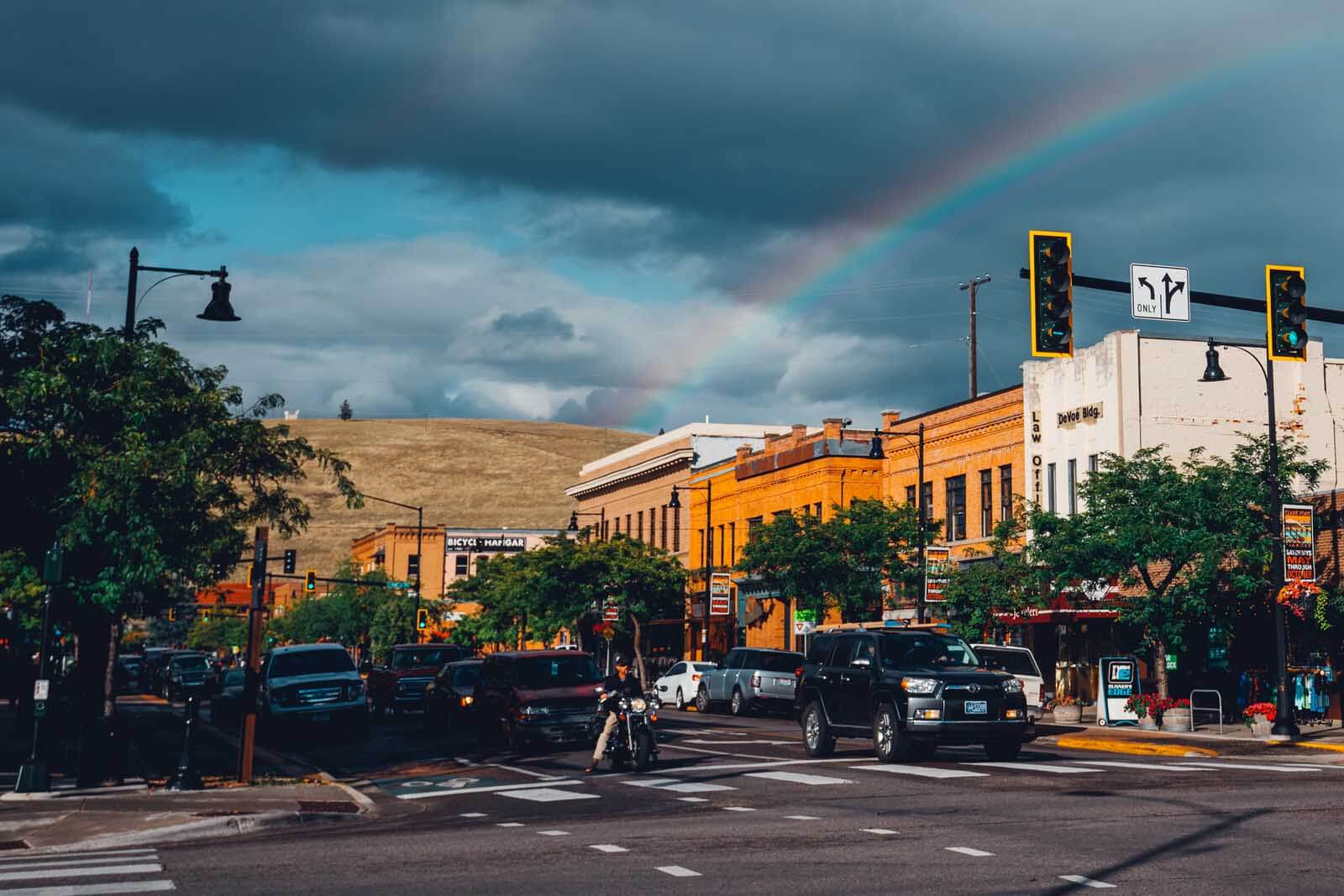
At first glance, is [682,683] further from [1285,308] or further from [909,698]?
[1285,308]

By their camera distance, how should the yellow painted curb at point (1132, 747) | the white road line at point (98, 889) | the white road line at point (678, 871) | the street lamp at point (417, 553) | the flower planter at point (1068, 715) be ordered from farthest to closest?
the street lamp at point (417, 553), the flower planter at point (1068, 715), the yellow painted curb at point (1132, 747), the white road line at point (678, 871), the white road line at point (98, 889)

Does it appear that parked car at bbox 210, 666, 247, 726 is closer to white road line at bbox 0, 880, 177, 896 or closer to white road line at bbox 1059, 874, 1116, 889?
white road line at bbox 0, 880, 177, 896

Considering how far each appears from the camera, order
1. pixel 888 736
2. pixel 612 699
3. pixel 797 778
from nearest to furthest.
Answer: pixel 797 778, pixel 888 736, pixel 612 699

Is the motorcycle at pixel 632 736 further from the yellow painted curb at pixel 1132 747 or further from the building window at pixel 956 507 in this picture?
the building window at pixel 956 507

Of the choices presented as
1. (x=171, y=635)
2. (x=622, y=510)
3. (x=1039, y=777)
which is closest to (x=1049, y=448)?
(x=1039, y=777)

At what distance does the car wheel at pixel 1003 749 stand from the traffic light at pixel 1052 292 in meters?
5.98

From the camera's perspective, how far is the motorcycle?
2186 centimetres

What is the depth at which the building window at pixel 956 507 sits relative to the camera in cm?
5309

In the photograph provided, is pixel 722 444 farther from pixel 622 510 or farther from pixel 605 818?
pixel 605 818

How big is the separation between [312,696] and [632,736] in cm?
1255

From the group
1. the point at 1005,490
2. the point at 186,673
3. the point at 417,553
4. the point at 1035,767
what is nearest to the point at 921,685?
the point at 1035,767

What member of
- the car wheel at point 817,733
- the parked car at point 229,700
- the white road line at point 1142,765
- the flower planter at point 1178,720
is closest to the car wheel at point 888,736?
the car wheel at point 817,733

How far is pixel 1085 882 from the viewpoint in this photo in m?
10.8

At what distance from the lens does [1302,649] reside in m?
38.2
